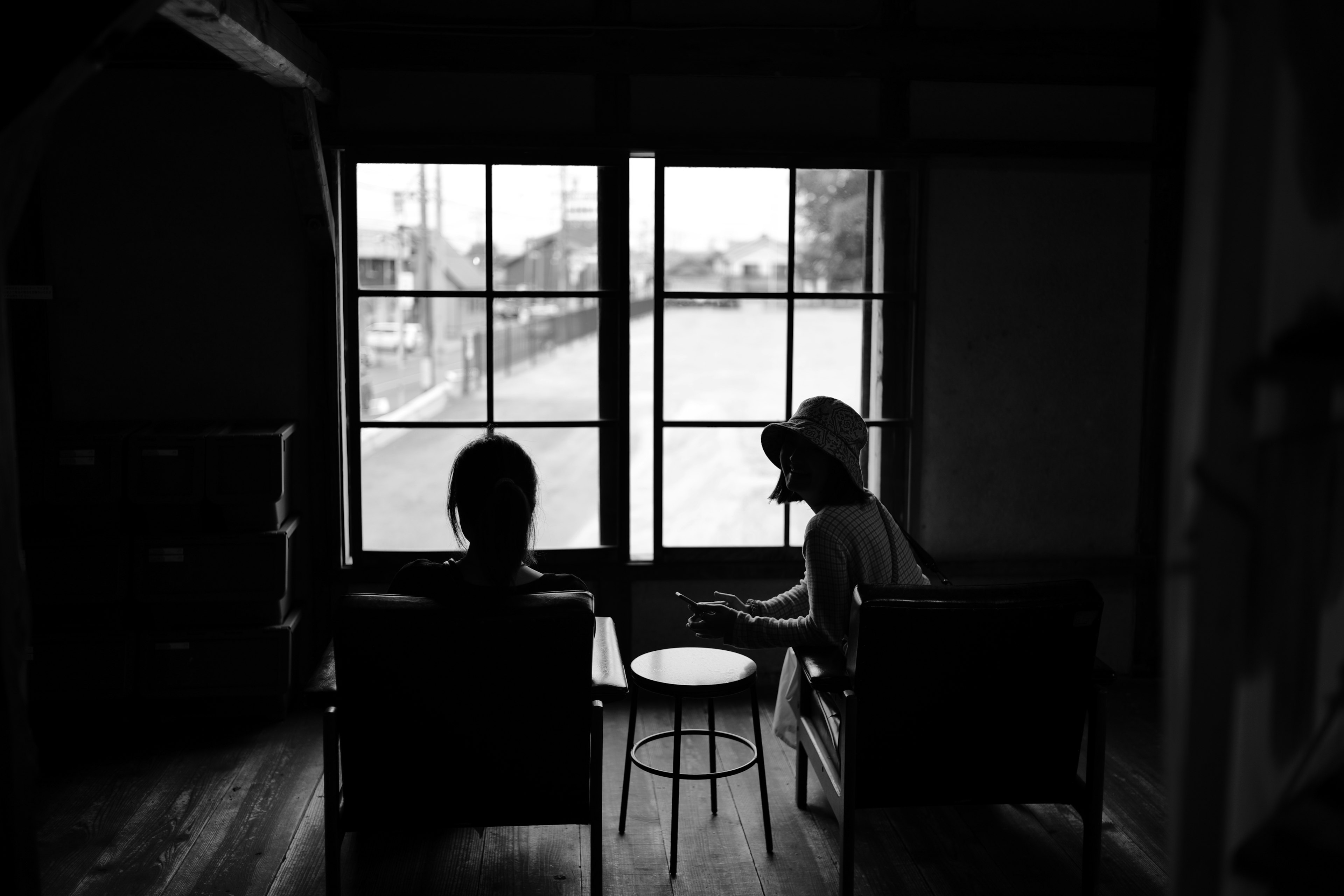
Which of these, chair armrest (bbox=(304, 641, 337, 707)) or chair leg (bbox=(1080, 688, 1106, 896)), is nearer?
chair armrest (bbox=(304, 641, 337, 707))

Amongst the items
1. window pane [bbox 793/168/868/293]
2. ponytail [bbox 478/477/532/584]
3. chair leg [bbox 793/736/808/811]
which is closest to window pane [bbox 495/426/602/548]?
window pane [bbox 793/168/868/293]

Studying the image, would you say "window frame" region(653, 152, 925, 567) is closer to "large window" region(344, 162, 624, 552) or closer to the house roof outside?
"large window" region(344, 162, 624, 552)

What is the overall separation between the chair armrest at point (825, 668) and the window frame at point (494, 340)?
171 cm

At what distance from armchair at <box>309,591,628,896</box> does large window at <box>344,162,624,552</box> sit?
1821 millimetres

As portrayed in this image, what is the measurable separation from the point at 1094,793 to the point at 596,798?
4.08 feet

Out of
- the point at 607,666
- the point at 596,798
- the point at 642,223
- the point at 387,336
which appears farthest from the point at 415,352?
the point at 596,798

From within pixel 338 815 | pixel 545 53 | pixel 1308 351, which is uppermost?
pixel 545 53

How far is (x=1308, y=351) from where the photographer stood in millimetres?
1175

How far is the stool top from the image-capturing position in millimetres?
2990

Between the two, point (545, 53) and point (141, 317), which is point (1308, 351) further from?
point (141, 317)

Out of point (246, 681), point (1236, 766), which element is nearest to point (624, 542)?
point (246, 681)

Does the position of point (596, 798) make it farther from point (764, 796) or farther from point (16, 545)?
point (16, 545)

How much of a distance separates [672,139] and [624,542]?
5.30ft

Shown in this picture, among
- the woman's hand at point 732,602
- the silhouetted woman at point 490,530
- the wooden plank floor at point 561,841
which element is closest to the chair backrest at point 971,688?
the wooden plank floor at point 561,841
